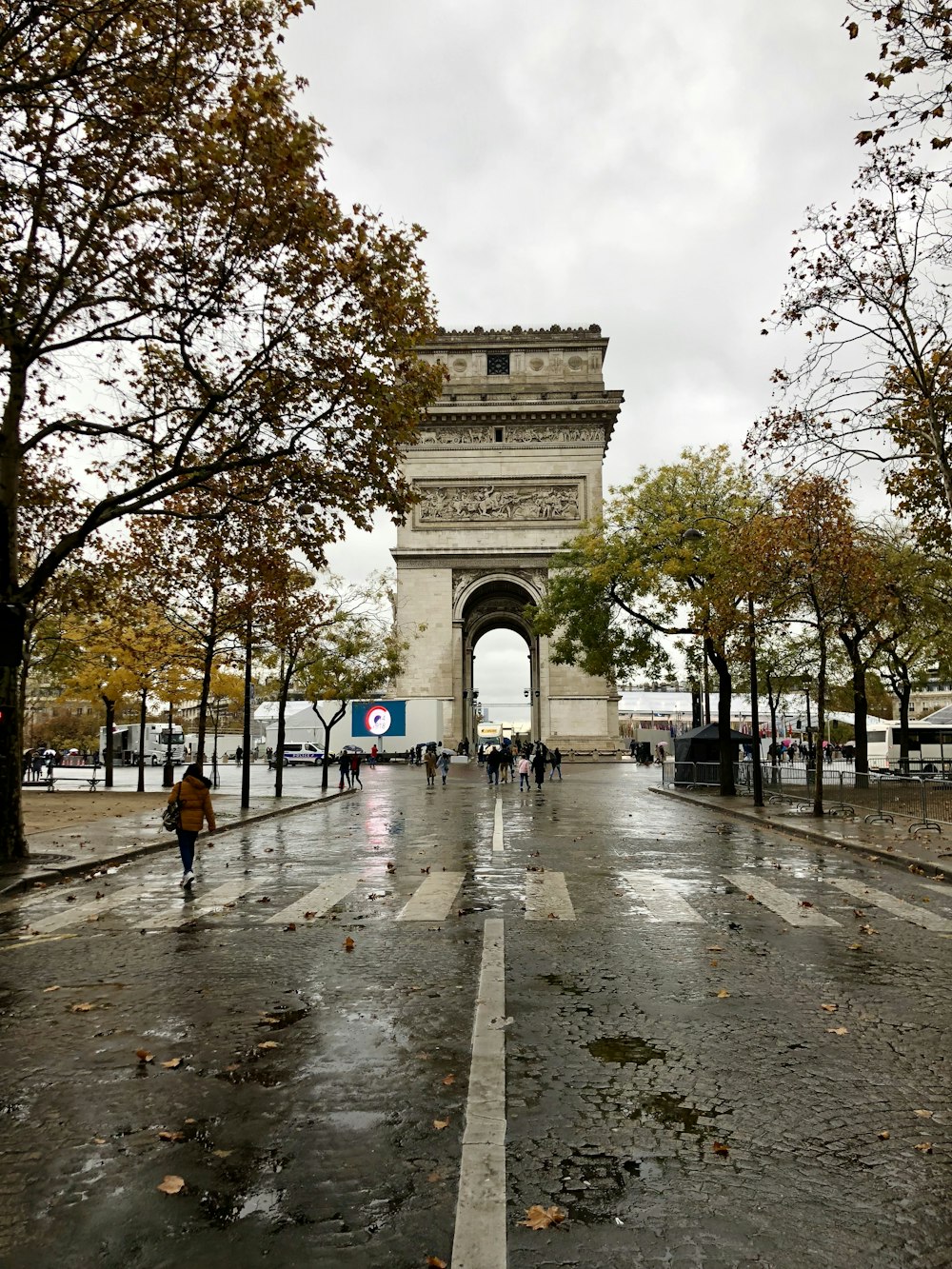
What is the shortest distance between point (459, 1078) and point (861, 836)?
1469 centimetres

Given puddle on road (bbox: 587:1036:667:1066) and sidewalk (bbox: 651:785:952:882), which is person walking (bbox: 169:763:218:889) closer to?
puddle on road (bbox: 587:1036:667:1066)

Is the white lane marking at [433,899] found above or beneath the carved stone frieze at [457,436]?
beneath

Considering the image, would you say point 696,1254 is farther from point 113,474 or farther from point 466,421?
point 466,421

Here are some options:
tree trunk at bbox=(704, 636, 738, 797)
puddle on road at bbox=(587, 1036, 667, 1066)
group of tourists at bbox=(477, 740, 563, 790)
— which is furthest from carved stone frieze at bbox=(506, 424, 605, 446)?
puddle on road at bbox=(587, 1036, 667, 1066)

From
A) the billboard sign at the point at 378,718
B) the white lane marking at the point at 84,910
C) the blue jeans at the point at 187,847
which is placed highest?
the billboard sign at the point at 378,718

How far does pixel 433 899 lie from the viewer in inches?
431

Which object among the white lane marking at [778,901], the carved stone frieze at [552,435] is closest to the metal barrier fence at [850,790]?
the white lane marking at [778,901]

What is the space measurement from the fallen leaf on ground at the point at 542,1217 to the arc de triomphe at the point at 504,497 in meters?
55.3

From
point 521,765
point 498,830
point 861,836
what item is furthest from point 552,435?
point 861,836

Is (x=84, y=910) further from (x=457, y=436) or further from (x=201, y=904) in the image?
(x=457, y=436)

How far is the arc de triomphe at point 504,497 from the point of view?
59.6 meters

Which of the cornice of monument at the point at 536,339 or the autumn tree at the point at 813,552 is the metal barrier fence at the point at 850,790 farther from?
the cornice of monument at the point at 536,339

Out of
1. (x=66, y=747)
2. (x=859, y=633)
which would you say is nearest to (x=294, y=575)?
(x=859, y=633)

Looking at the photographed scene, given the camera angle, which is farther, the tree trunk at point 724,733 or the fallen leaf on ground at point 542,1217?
the tree trunk at point 724,733
